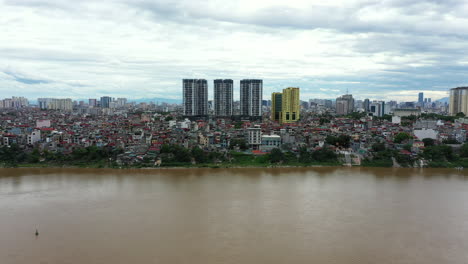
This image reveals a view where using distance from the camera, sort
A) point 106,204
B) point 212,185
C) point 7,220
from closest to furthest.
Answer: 1. point 7,220
2. point 106,204
3. point 212,185

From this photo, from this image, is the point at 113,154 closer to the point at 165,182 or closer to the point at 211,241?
the point at 165,182

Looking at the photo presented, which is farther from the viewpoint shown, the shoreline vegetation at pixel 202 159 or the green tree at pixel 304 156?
the green tree at pixel 304 156

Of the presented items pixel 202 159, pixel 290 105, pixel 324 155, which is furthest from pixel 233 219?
pixel 290 105

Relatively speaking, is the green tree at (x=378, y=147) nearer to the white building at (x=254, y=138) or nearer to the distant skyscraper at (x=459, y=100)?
the white building at (x=254, y=138)

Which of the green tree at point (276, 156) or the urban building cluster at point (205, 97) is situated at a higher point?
the urban building cluster at point (205, 97)

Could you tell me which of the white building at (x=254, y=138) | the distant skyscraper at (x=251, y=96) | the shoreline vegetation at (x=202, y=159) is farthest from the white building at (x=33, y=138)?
the distant skyscraper at (x=251, y=96)

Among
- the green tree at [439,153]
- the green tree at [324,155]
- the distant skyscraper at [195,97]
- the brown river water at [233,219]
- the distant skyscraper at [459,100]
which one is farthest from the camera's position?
the distant skyscraper at [459,100]

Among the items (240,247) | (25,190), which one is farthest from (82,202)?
(240,247)
